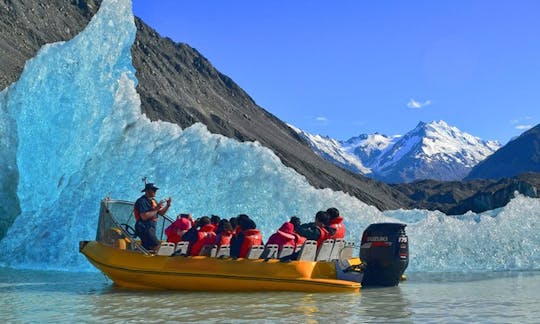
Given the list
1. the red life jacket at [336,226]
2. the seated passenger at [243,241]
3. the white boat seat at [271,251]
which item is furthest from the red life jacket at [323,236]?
the seated passenger at [243,241]

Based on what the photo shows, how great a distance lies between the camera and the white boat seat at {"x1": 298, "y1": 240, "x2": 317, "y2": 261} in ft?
45.0

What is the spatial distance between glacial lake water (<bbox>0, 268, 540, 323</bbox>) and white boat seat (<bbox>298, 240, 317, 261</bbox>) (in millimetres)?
842

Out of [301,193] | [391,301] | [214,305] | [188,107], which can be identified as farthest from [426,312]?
[188,107]

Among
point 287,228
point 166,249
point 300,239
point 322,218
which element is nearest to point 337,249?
point 322,218

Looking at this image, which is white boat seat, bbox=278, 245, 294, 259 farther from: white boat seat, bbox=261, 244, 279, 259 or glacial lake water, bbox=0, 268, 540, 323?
glacial lake water, bbox=0, 268, 540, 323

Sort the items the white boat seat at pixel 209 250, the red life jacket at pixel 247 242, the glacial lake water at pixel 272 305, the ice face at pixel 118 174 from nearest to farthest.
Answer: the glacial lake water at pixel 272 305
the red life jacket at pixel 247 242
the white boat seat at pixel 209 250
the ice face at pixel 118 174

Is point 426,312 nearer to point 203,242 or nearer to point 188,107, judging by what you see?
point 203,242

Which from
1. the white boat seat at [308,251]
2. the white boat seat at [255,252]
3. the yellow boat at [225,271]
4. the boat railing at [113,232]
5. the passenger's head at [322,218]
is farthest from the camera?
the boat railing at [113,232]

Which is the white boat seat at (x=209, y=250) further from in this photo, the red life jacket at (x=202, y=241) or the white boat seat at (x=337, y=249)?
the white boat seat at (x=337, y=249)

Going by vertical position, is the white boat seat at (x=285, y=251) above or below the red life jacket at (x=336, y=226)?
below

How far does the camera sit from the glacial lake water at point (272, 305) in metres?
10.2

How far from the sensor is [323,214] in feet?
47.7

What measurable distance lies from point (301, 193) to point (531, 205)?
9.86m

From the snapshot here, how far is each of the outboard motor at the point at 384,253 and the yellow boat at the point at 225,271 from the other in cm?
32
